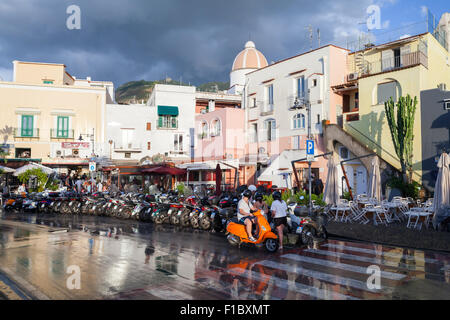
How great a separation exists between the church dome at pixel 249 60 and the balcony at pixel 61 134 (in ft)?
77.1

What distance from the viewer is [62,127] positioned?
37188 mm

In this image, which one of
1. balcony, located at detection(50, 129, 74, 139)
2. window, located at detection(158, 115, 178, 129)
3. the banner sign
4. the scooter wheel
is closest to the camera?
the scooter wheel

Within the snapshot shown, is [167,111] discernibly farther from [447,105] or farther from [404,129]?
[447,105]

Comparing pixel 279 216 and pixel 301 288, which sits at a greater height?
pixel 279 216

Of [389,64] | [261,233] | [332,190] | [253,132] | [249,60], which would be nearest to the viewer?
[261,233]

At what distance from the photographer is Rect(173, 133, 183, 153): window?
40.6m

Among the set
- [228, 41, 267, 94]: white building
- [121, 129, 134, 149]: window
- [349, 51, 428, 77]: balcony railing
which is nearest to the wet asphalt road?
[349, 51, 428, 77]: balcony railing

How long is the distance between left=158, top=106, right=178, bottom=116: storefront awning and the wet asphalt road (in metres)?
28.9

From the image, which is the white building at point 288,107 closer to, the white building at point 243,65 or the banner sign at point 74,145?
the white building at point 243,65

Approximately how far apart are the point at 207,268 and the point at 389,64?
22.1 meters

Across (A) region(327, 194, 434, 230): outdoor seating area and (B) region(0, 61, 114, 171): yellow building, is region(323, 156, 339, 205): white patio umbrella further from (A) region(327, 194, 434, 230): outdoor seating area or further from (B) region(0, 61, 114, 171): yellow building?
(B) region(0, 61, 114, 171): yellow building

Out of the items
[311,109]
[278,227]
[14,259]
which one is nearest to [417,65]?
[311,109]

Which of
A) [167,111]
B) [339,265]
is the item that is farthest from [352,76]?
[167,111]

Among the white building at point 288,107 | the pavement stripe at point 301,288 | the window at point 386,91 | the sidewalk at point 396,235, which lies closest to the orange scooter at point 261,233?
the pavement stripe at point 301,288
